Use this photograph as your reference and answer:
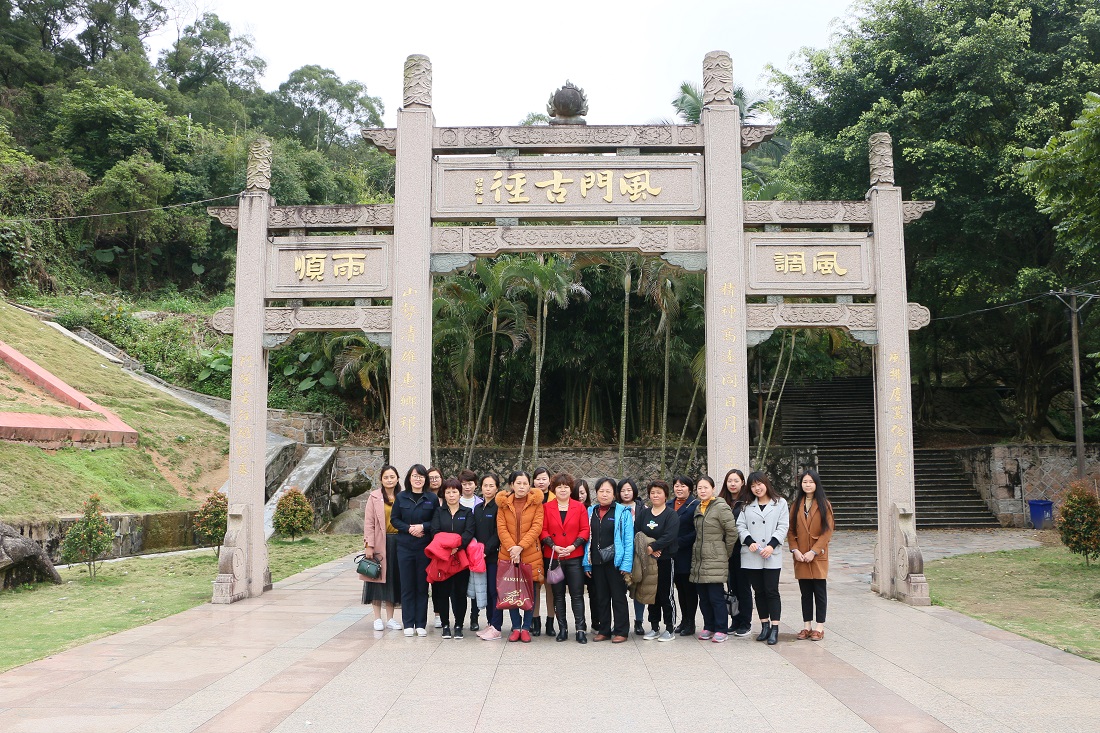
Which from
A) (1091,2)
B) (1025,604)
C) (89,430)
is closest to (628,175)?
(1025,604)

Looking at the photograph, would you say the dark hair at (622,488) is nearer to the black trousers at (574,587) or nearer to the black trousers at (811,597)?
the black trousers at (574,587)

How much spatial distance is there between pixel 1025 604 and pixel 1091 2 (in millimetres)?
11742

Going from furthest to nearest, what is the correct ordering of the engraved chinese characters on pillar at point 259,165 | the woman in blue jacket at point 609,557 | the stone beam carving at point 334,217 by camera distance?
the engraved chinese characters on pillar at point 259,165 → the stone beam carving at point 334,217 → the woman in blue jacket at point 609,557

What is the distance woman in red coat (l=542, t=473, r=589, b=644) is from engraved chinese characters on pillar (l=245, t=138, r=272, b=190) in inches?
183

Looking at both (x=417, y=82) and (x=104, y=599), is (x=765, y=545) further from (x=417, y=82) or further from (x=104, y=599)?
(x=104, y=599)

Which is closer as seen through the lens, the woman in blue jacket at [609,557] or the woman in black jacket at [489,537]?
the woman in blue jacket at [609,557]

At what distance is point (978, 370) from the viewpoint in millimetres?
21953

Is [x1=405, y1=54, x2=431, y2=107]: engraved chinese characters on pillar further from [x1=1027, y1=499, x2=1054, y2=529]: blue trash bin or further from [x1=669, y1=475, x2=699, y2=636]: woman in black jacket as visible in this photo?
[x1=1027, y1=499, x2=1054, y2=529]: blue trash bin

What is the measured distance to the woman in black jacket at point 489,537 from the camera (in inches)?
240

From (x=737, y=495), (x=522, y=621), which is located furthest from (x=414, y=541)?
(x=737, y=495)

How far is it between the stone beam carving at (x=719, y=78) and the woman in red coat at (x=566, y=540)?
4.41m

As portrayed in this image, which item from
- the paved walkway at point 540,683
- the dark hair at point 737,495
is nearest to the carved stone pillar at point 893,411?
the paved walkway at point 540,683

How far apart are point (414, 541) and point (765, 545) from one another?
258cm

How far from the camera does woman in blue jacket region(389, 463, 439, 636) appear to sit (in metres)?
6.18
